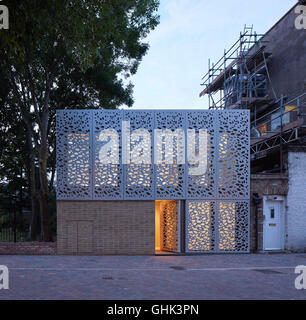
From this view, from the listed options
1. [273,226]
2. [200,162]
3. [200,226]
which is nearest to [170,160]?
[200,162]

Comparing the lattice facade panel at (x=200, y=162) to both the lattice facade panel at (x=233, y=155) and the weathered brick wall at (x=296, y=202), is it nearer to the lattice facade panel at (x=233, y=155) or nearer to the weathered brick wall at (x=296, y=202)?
the lattice facade panel at (x=233, y=155)

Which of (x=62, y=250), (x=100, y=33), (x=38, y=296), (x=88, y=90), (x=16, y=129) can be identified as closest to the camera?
(x=38, y=296)

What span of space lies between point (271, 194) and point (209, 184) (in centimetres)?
283

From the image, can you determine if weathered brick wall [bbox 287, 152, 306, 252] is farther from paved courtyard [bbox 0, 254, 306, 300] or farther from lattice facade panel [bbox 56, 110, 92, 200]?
lattice facade panel [bbox 56, 110, 92, 200]

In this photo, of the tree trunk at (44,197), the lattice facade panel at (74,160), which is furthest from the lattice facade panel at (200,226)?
the tree trunk at (44,197)

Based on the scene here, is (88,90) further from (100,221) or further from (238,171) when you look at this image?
(238,171)

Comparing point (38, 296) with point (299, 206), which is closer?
point (38, 296)

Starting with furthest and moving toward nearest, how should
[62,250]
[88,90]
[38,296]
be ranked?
[88,90] < [62,250] < [38,296]

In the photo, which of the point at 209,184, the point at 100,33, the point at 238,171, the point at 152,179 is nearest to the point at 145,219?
the point at 152,179

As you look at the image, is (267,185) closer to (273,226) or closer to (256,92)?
(273,226)

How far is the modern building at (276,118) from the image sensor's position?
15758mm

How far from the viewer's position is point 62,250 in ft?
49.3

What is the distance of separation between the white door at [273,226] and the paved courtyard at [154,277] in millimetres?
982

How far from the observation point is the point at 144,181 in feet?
49.7
